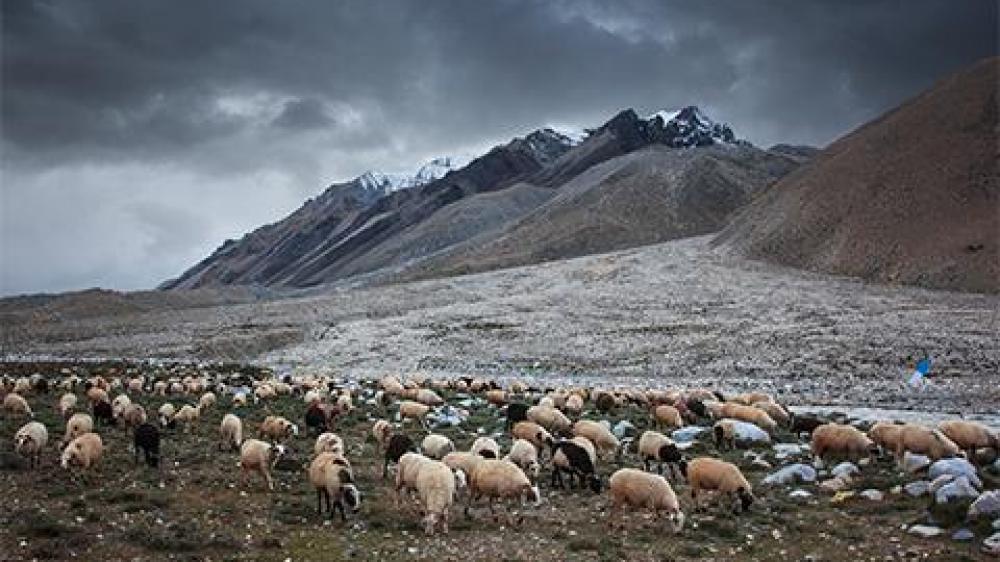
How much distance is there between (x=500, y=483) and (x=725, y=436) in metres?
9.84

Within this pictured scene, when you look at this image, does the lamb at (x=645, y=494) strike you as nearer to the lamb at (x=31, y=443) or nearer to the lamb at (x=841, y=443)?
the lamb at (x=841, y=443)

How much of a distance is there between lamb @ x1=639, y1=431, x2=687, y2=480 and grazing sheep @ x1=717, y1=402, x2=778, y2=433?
6.90m

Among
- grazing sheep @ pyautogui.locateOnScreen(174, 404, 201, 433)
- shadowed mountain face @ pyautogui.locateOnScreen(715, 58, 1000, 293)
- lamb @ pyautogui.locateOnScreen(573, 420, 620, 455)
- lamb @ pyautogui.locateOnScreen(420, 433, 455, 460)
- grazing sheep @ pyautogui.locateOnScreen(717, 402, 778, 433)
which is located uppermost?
shadowed mountain face @ pyautogui.locateOnScreen(715, 58, 1000, 293)

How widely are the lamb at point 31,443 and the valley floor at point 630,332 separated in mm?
32091

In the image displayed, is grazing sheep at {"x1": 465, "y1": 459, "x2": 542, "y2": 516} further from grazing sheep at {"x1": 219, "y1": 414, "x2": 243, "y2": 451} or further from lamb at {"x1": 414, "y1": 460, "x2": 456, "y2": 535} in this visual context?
grazing sheep at {"x1": 219, "y1": 414, "x2": 243, "y2": 451}

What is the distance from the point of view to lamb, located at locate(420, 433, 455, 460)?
20.0 m

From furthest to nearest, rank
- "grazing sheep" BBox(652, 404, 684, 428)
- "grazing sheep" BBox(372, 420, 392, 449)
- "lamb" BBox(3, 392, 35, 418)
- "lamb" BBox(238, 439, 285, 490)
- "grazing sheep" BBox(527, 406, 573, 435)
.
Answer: "grazing sheep" BBox(652, 404, 684, 428), "lamb" BBox(3, 392, 35, 418), "grazing sheep" BBox(527, 406, 573, 435), "grazing sheep" BBox(372, 420, 392, 449), "lamb" BBox(238, 439, 285, 490)

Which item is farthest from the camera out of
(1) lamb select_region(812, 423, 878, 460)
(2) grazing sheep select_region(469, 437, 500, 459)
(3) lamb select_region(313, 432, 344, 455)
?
(1) lamb select_region(812, 423, 878, 460)

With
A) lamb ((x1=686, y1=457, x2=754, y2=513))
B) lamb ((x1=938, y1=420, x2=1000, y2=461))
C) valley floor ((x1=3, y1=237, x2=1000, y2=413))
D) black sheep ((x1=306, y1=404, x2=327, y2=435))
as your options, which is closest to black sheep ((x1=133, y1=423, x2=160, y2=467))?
black sheep ((x1=306, y1=404, x2=327, y2=435))

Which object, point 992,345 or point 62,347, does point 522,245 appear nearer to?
point 62,347

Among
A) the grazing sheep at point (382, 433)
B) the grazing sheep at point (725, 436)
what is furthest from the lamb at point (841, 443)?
the grazing sheep at point (382, 433)

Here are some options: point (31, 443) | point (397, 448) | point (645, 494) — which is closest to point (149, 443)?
point (31, 443)

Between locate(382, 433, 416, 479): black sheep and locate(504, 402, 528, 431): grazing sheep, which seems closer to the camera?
locate(382, 433, 416, 479): black sheep

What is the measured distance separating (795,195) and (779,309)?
52.5m
